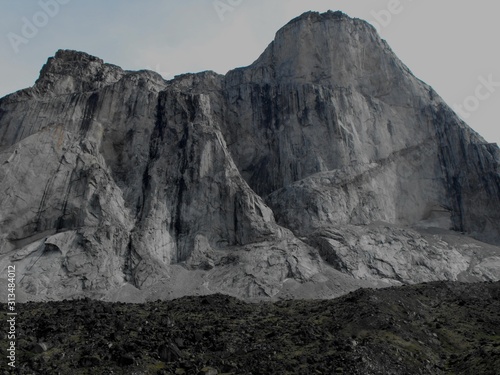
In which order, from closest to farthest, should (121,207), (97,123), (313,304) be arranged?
(313,304) → (121,207) → (97,123)

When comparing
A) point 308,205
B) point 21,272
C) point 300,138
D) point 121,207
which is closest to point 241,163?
point 300,138

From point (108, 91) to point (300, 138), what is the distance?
112ft

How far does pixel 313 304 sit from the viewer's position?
65.6 metres

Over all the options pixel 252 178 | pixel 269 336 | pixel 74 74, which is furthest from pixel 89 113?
pixel 269 336

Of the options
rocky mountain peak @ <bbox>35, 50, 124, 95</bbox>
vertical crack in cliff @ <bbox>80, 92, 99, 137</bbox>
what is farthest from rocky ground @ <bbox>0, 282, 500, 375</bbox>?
rocky mountain peak @ <bbox>35, 50, 124, 95</bbox>

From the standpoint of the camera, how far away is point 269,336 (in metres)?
53.1

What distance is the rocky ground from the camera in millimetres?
46344

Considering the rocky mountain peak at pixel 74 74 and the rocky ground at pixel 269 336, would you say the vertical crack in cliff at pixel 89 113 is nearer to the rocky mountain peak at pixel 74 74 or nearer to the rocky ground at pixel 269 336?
the rocky mountain peak at pixel 74 74

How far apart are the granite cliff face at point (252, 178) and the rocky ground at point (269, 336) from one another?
543 inches

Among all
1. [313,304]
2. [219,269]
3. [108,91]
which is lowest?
[313,304]

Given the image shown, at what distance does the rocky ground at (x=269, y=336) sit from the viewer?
→ 46.3m

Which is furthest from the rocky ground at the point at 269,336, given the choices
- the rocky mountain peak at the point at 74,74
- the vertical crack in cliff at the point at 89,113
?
the rocky mountain peak at the point at 74,74

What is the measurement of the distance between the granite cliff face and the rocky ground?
13.8 m

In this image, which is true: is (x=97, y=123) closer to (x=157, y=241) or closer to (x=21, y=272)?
(x=157, y=241)
